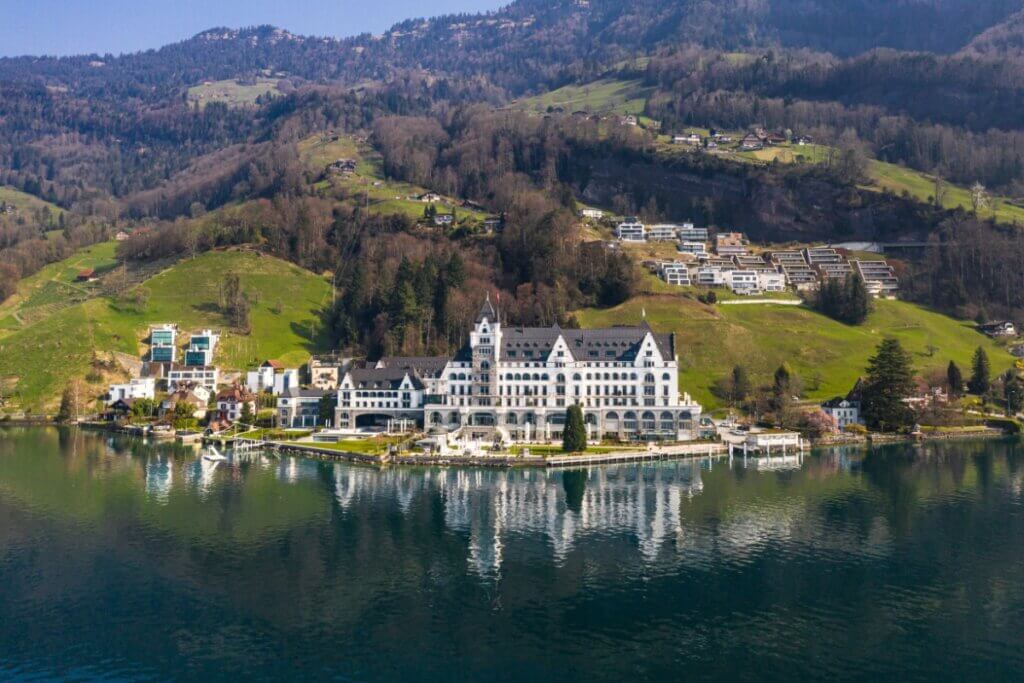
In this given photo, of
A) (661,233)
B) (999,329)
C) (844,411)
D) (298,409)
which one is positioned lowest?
(298,409)

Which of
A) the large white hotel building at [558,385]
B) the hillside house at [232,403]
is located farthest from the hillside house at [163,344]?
the large white hotel building at [558,385]

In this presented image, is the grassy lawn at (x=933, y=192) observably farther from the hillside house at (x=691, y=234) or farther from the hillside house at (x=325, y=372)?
the hillside house at (x=325, y=372)

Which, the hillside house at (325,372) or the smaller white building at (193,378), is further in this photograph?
the hillside house at (325,372)

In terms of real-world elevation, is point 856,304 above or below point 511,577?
above

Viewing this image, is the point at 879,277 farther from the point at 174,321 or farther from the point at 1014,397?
the point at 174,321

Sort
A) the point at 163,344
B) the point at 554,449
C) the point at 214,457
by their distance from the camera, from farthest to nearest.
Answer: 1. the point at 163,344
2. the point at 554,449
3. the point at 214,457

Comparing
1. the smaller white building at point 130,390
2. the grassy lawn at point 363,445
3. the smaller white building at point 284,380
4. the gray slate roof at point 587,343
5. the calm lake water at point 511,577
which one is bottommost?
the calm lake water at point 511,577

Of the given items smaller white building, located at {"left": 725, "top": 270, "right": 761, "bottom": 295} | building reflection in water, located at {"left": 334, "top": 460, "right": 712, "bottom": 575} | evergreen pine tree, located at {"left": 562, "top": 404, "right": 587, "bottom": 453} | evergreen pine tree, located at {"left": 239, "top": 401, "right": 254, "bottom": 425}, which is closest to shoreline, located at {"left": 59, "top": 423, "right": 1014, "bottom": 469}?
evergreen pine tree, located at {"left": 562, "top": 404, "right": 587, "bottom": 453}

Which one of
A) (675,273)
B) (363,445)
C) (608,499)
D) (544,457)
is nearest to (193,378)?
(363,445)
